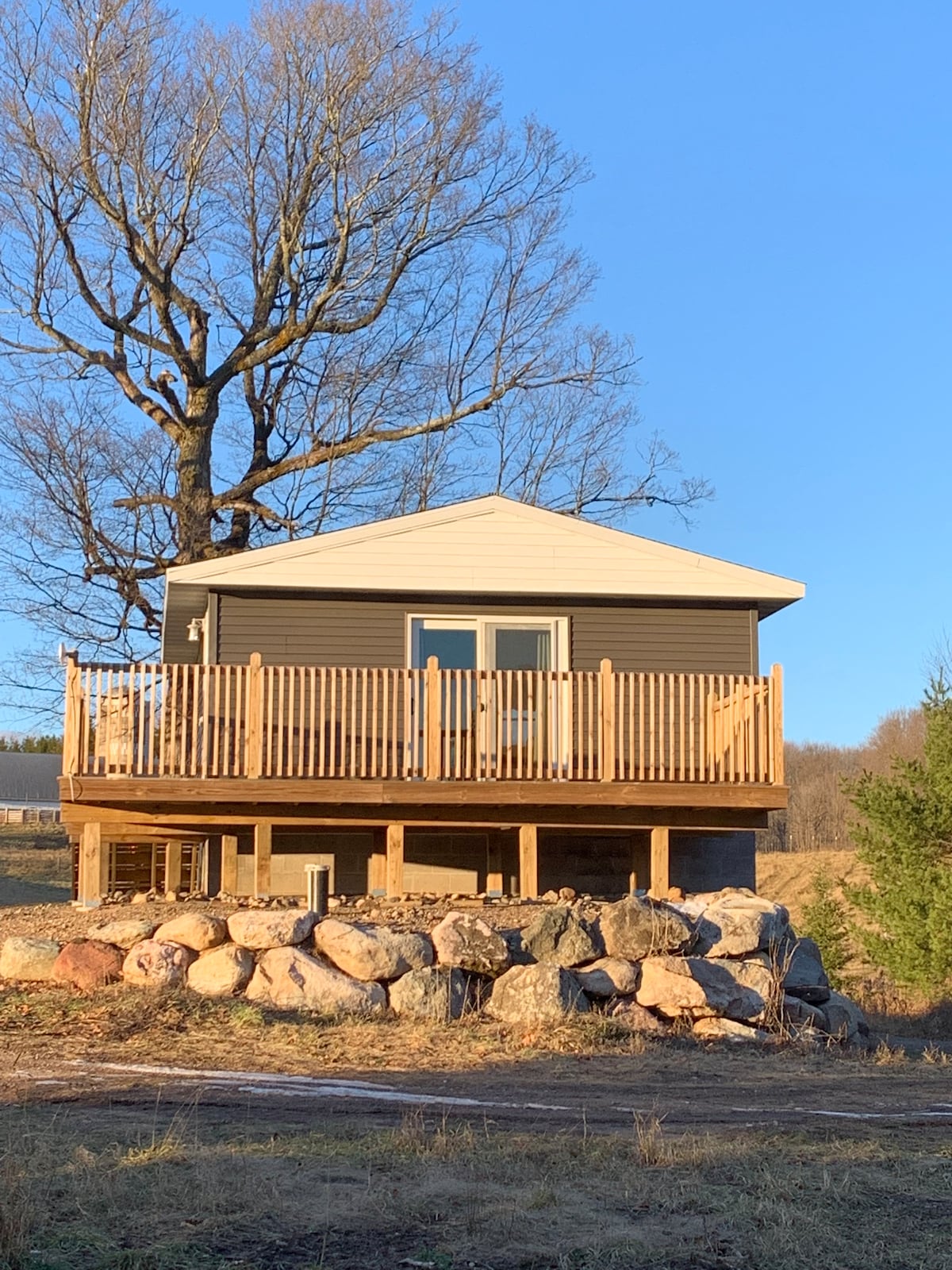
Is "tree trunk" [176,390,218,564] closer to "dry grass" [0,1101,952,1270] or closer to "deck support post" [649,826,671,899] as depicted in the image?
"deck support post" [649,826,671,899]

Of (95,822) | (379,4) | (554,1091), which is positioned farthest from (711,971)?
(379,4)

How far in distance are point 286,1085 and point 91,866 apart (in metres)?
5.99

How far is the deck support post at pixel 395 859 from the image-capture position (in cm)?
1338

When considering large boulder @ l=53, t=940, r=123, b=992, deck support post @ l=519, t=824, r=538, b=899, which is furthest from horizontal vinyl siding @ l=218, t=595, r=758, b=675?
large boulder @ l=53, t=940, r=123, b=992

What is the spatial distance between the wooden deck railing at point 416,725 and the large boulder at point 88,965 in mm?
2369

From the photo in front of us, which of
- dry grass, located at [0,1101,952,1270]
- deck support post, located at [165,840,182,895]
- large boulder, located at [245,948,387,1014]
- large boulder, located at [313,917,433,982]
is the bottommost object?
dry grass, located at [0,1101,952,1270]

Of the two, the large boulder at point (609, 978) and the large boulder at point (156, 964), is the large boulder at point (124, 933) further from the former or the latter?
the large boulder at point (609, 978)

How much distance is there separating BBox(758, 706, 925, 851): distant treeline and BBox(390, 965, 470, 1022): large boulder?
129 ft

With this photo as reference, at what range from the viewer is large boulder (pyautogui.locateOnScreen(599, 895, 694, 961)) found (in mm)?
11344

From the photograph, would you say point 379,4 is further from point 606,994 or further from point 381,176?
point 606,994

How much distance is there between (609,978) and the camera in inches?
436

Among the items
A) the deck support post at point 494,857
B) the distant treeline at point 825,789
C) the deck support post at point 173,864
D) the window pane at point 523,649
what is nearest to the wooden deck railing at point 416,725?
the window pane at point 523,649

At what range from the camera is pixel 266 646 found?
50.8 feet

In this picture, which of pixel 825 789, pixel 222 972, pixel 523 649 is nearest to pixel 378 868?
pixel 523 649
